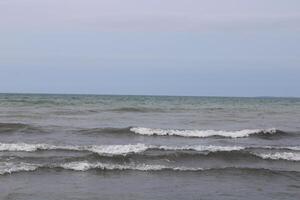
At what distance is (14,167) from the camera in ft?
40.1

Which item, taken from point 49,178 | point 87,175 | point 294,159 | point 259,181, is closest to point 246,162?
point 294,159

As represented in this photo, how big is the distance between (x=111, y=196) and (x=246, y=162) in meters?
5.85

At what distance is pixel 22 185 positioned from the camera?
10547 millimetres

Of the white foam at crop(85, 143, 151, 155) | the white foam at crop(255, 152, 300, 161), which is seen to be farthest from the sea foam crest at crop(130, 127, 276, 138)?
the white foam at crop(255, 152, 300, 161)

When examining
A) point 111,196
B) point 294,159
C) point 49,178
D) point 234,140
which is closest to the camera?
point 111,196

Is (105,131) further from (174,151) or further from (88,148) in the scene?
(174,151)

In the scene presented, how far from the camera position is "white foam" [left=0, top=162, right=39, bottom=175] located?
11.8 meters

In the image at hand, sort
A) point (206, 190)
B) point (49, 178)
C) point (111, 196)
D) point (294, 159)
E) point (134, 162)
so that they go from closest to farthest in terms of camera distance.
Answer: point (111, 196) < point (206, 190) < point (49, 178) < point (134, 162) < point (294, 159)

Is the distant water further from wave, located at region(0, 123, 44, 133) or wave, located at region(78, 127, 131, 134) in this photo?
wave, located at region(78, 127, 131, 134)

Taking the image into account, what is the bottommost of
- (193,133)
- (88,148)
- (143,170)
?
(143,170)

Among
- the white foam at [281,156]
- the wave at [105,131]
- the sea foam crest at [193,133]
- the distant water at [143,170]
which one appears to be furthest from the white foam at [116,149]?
the wave at [105,131]

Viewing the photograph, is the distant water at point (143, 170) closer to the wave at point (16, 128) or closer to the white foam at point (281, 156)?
the white foam at point (281, 156)

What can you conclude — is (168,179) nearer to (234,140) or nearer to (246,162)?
(246,162)

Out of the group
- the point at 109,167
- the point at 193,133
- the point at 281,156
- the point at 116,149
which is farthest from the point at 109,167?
the point at 193,133
